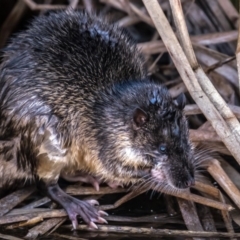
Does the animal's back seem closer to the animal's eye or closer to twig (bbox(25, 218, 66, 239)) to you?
twig (bbox(25, 218, 66, 239))

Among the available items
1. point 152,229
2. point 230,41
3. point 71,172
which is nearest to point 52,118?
point 71,172

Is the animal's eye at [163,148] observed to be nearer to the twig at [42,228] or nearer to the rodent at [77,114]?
the rodent at [77,114]

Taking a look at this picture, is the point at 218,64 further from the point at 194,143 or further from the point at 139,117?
the point at 139,117

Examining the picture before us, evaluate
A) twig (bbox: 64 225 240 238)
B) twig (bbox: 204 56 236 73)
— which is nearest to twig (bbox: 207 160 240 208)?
twig (bbox: 64 225 240 238)

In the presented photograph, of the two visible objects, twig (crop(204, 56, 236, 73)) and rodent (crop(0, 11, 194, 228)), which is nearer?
rodent (crop(0, 11, 194, 228))

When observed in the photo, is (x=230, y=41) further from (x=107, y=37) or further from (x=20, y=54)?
(x=20, y=54)

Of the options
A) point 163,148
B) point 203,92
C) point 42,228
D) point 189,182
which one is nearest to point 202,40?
point 203,92

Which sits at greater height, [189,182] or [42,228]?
[189,182]
